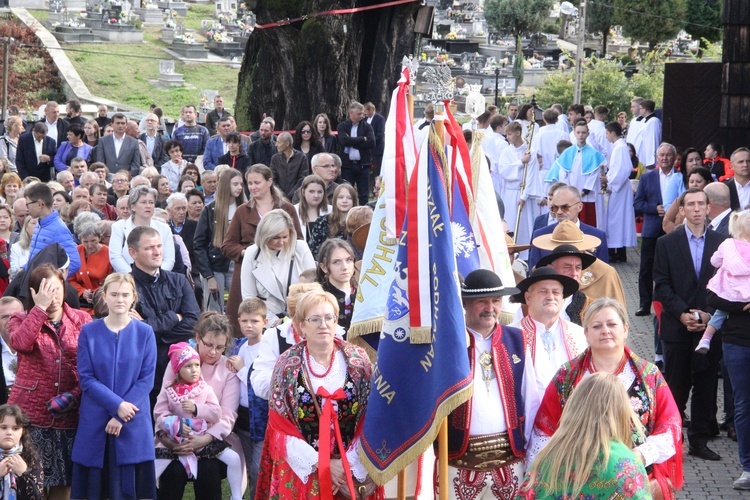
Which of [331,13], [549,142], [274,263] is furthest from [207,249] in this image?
[331,13]

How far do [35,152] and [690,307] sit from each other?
11.1 m

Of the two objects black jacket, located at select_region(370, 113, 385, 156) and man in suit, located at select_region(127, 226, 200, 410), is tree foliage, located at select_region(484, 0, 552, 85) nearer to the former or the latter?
black jacket, located at select_region(370, 113, 385, 156)

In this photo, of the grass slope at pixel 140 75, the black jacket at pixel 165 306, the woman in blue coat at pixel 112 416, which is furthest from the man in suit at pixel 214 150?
the grass slope at pixel 140 75

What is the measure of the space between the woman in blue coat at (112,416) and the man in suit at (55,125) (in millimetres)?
11084

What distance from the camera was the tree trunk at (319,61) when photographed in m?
19.2

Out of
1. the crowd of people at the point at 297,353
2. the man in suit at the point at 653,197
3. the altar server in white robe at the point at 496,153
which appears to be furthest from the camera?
the altar server in white robe at the point at 496,153

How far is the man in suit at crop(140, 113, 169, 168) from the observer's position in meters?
17.2

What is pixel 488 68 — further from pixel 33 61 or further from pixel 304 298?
pixel 304 298

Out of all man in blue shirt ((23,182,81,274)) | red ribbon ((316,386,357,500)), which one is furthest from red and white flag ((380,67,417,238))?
man in blue shirt ((23,182,81,274))

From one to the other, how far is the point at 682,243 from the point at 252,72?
12.5 metres

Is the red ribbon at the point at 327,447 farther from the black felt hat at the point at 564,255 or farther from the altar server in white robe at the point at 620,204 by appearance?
the altar server in white robe at the point at 620,204

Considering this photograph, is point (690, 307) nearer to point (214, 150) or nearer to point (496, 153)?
point (496, 153)

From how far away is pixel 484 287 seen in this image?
5863mm

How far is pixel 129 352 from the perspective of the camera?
720cm
